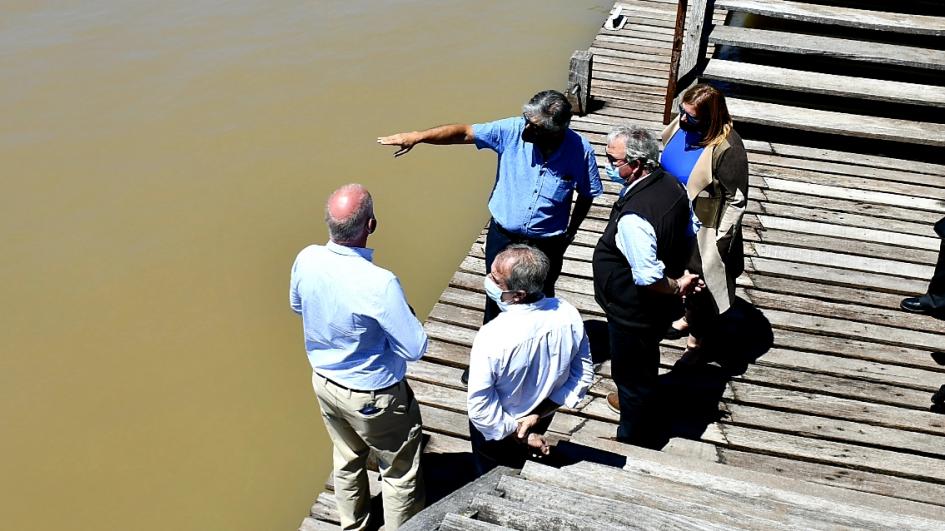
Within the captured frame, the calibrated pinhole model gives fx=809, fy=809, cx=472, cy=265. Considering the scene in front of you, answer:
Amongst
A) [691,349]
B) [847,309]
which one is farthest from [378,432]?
[847,309]

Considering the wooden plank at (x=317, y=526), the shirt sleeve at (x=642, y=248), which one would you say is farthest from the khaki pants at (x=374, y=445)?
the shirt sleeve at (x=642, y=248)

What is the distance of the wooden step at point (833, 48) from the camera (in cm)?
655

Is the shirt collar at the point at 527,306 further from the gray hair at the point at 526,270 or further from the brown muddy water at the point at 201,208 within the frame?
the brown muddy water at the point at 201,208

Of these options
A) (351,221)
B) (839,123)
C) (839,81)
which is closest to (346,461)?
(351,221)

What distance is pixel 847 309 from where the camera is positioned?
16.0 ft

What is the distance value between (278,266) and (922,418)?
4.49m

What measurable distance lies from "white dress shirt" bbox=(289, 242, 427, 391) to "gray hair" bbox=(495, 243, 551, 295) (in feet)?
1.46

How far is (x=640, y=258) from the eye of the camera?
316 centimetres

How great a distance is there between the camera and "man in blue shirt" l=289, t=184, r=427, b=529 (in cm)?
289

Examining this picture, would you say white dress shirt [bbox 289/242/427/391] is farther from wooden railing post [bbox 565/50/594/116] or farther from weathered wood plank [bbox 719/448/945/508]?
wooden railing post [bbox 565/50/594/116]

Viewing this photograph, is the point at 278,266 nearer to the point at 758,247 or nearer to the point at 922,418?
the point at 758,247

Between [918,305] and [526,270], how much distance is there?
10.7 feet

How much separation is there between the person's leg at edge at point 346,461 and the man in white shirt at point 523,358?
57cm

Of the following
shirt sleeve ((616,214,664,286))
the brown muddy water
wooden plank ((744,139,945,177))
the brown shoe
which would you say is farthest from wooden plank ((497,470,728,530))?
wooden plank ((744,139,945,177))
